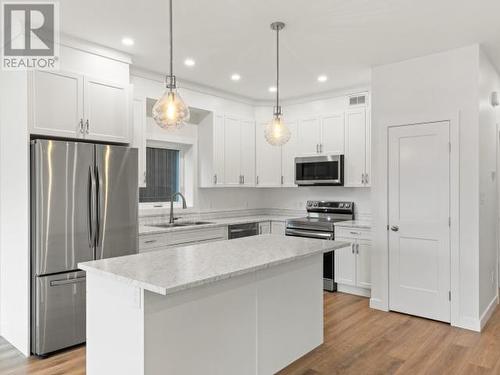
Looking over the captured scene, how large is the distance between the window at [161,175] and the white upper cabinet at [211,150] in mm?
368

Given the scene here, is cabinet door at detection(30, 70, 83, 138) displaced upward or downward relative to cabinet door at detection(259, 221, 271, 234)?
upward

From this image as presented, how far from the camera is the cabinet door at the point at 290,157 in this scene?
561 cm

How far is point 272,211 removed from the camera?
636cm

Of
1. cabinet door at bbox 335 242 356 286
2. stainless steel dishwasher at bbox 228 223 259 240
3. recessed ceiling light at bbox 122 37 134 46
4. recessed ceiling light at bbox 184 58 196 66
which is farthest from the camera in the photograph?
stainless steel dishwasher at bbox 228 223 259 240

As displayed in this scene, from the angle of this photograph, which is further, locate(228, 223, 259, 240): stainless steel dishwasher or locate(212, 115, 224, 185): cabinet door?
locate(212, 115, 224, 185): cabinet door

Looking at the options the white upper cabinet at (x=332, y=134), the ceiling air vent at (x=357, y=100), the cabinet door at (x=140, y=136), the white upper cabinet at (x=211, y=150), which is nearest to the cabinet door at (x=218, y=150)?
the white upper cabinet at (x=211, y=150)

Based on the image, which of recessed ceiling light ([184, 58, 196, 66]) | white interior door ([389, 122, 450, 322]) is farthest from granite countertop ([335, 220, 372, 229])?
recessed ceiling light ([184, 58, 196, 66])

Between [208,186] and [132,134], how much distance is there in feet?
5.55

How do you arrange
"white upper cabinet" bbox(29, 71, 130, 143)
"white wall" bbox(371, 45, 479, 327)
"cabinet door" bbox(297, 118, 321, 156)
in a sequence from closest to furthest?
"white upper cabinet" bbox(29, 71, 130, 143) → "white wall" bbox(371, 45, 479, 327) → "cabinet door" bbox(297, 118, 321, 156)

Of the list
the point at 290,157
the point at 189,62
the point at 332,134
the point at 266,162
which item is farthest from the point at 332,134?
the point at 189,62

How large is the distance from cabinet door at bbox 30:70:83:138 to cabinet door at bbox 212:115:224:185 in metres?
2.13

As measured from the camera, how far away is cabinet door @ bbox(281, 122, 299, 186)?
5613 millimetres

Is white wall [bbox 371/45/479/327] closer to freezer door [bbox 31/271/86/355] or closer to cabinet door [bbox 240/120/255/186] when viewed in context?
cabinet door [bbox 240/120/255/186]

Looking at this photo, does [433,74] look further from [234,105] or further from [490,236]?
[234,105]
